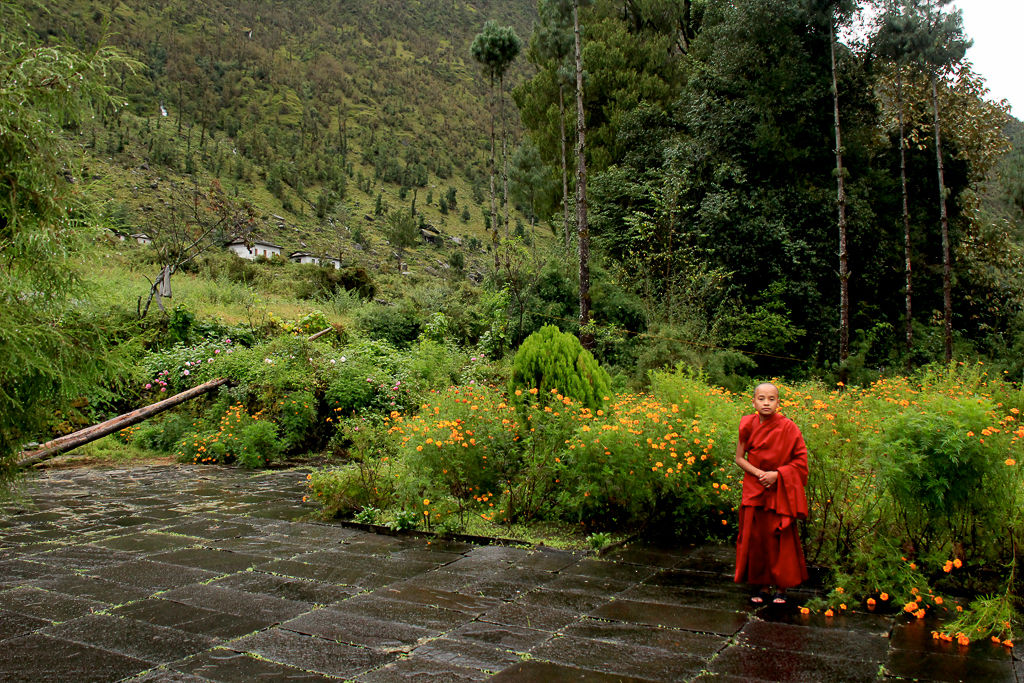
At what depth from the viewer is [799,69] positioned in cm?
1788

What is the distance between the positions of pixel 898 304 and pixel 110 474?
2048cm

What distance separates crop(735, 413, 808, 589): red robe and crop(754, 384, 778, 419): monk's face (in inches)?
1.9

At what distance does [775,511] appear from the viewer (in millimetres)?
3723

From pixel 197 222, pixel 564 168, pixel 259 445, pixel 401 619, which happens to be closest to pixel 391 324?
pixel 259 445

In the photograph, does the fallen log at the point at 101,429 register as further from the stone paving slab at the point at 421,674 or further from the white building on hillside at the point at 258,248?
the white building on hillside at the point at 258,248

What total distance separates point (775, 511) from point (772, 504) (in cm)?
7

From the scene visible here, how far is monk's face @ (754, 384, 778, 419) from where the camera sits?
3.81 meters

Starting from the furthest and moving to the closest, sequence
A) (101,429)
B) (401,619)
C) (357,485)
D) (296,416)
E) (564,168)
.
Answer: (564,168) → (296,416) → (101,429) → (357,485) → (401,619)

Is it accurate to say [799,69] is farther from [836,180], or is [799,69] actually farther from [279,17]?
[279,17]

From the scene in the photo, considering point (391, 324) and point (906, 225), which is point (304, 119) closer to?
point (391, 324)

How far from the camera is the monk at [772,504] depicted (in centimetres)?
362

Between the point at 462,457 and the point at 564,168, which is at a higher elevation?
the point at 564,168

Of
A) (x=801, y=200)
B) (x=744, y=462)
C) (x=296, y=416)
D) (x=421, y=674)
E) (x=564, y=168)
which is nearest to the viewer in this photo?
(x=421, y=674)

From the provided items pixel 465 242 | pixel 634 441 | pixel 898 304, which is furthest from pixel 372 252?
pixel 634 441
